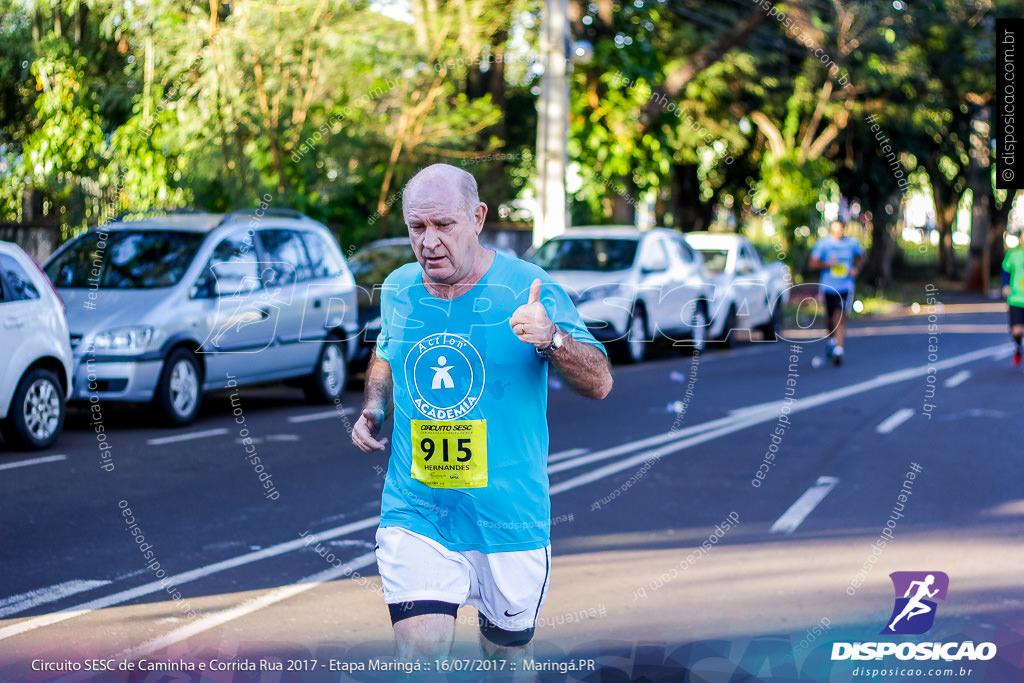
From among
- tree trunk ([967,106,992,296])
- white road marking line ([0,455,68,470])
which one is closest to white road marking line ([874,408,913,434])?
white road marking line ([0,455,68,470])

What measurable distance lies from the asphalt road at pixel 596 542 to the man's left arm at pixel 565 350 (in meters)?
0.88

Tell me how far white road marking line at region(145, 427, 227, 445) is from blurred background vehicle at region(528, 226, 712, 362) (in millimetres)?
6634

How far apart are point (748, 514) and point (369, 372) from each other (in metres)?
4.48

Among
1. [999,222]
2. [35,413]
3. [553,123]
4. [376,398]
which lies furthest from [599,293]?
[999,222]

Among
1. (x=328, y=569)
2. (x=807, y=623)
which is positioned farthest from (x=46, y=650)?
(x=807, y=623)

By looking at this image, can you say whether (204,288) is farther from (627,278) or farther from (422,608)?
(422,608)

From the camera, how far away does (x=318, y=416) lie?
12.3m

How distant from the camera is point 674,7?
27.8 meters

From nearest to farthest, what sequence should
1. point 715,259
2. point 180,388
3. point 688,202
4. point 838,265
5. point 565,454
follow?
1. point 565,454
2. point 180,388
3. point 838,265
4. point 715,259
5. point 688,202

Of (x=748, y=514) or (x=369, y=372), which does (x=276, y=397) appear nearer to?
(x=748, y=514)

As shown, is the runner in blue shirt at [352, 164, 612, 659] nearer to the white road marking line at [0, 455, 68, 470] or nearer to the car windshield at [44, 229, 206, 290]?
the white road marking line at [0, 455, 68, 470]

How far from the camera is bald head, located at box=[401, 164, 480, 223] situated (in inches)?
140

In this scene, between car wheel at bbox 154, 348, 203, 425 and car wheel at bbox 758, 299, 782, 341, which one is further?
car wheel at bbox 758, 299, 782, 341

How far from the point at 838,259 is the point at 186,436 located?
911 cm
